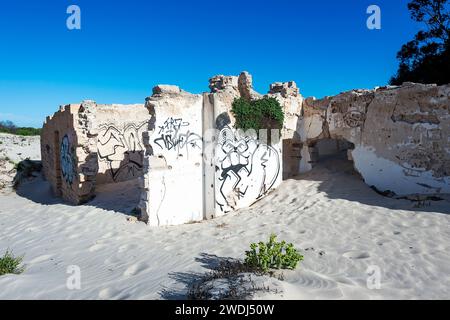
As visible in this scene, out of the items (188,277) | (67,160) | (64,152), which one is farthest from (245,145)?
(64,152)

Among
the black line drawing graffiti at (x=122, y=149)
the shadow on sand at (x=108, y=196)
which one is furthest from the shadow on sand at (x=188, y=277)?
the black line drawing graffiti at (x=122, y=149)

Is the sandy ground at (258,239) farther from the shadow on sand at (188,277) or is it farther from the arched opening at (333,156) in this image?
the arched opening at (333,156)

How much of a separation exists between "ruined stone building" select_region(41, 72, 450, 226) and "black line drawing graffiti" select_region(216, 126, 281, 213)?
27 millimetres

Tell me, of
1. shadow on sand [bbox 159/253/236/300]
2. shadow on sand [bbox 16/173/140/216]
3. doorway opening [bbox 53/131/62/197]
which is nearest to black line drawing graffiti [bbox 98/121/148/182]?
shadow on sand [bbox 16/173/140/216]

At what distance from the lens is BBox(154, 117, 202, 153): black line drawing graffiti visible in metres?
7.90

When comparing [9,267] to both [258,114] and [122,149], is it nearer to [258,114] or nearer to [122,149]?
[258,114]

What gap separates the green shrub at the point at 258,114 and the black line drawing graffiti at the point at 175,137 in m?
1.34

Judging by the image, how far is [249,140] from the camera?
30.3 ft

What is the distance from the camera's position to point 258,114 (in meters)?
9.41

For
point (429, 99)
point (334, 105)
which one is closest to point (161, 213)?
point (334, 105)

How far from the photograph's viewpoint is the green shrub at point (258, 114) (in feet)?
29.5

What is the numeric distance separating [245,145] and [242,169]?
0.63 meters

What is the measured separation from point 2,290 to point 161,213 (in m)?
3.70

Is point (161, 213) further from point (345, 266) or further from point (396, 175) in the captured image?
point (396, 175)
